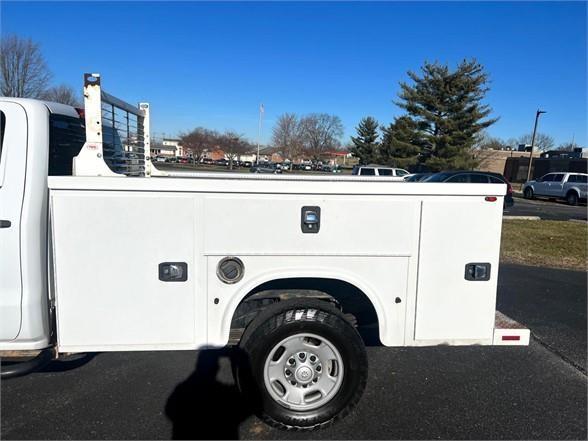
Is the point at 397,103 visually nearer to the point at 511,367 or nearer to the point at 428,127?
the point at 428,127

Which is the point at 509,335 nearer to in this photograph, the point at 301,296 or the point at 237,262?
the point at 301,296

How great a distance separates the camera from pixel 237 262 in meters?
2.85

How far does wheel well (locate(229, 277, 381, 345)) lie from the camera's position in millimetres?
3088

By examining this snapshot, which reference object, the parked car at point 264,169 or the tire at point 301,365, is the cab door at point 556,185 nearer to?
the parked car at point 264,169

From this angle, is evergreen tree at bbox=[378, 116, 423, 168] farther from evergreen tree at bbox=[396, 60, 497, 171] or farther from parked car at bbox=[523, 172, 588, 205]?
parked car at bbox=[523, 172, 588, 205]

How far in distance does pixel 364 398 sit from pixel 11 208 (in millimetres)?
2726

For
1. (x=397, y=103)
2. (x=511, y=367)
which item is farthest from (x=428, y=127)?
(x=511, y=367)

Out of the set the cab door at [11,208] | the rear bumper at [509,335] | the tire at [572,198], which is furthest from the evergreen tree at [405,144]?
the cab door at [11,208]

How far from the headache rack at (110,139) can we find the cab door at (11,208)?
329 millimetres

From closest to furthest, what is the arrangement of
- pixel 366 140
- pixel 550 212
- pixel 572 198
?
pixel 550 212 < pixel 572 198 < pixel 366 140

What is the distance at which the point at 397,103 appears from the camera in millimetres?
40781

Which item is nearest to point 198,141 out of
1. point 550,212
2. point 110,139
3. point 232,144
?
point 232,144

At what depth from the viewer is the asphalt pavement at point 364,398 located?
3.02m

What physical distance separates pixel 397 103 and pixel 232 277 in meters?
40.6
